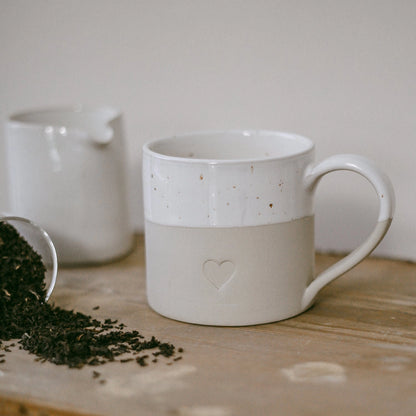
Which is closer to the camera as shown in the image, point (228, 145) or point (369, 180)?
point (369, 180)

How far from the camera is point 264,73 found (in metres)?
0.84

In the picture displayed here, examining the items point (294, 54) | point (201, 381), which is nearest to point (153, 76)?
point (294, 54)

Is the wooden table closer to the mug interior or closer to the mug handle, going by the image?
the mug handle

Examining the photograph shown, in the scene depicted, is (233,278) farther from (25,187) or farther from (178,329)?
(25,187)

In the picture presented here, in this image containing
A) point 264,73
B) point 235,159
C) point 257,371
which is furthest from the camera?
point 264,73

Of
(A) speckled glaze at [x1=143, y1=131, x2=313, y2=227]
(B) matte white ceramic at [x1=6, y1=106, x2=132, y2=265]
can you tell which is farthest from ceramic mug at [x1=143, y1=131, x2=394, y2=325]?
(B) matte white ceramic at [x1=6, y1=106, x2=132, y2=265]

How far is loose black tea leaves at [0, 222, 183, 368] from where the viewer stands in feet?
1.90

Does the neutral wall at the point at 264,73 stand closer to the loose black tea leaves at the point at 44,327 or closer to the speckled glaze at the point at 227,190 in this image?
the speckled glaze at the point at 227,190

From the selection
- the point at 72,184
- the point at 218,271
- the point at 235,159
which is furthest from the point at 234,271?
the point at 72,184

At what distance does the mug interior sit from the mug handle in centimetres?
9

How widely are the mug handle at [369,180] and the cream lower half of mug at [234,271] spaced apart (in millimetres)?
36

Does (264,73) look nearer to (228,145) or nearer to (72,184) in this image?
(228,145)

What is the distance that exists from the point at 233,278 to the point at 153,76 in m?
0.40

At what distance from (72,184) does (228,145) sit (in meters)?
0.20
